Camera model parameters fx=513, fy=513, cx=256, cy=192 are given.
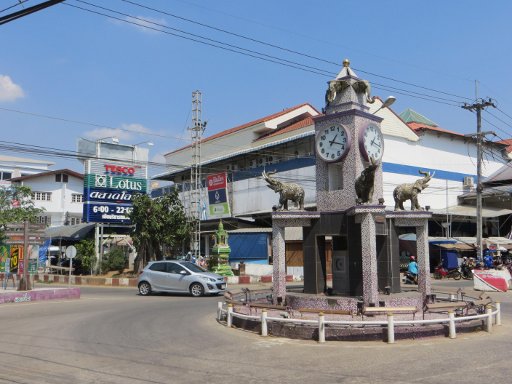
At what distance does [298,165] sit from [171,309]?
2643 centimetres

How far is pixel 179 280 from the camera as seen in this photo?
22188mm

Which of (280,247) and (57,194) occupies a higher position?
(57,194)

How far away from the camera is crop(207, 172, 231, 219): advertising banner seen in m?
42.5

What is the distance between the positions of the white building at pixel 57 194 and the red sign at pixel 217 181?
2449 cm

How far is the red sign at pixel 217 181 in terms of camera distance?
1683 inches

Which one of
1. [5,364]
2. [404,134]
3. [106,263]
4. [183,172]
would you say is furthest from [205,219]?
[5,364]

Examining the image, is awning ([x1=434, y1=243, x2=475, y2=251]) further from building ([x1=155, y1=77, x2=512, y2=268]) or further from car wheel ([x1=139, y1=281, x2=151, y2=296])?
car wheel ([x1=139, y1=281, x2=151, y2=296])

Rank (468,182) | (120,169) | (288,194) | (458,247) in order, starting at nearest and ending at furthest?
(288,194)
(458,247)
(120,169)
(468,182)

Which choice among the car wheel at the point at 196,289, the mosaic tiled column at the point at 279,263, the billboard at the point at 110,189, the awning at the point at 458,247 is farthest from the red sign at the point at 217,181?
the mosaic tiled column at the point at 279,263

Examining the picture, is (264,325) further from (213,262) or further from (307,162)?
(307,162)

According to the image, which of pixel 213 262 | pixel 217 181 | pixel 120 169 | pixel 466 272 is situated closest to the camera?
pixel 213 262

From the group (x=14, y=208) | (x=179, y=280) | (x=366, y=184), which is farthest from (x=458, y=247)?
(x=14, y=208)

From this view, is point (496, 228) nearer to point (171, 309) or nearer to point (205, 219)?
point (205, 219)

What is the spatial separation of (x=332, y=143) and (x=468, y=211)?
3425 centimetres
